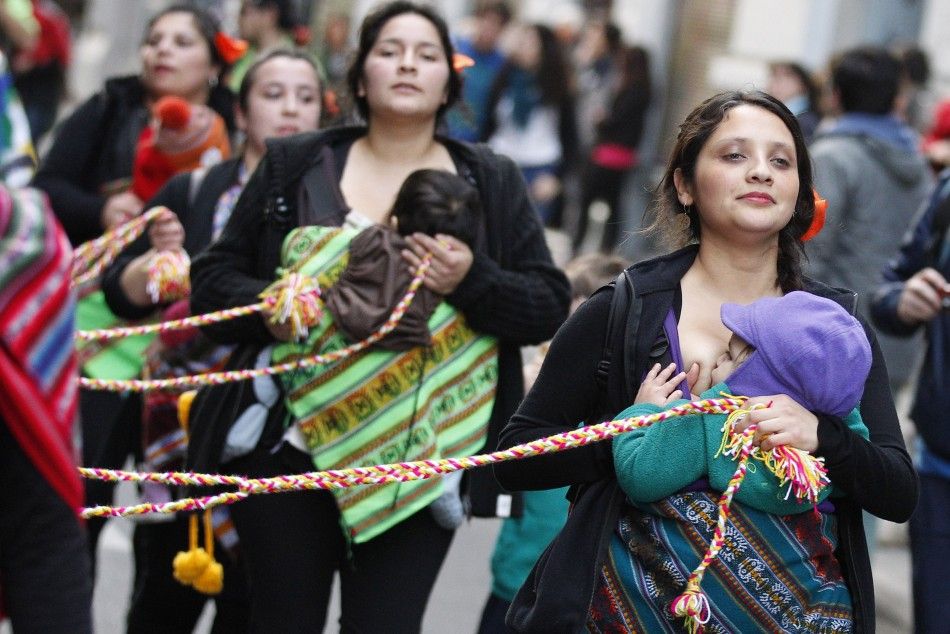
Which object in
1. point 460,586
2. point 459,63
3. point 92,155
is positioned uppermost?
point 459,63

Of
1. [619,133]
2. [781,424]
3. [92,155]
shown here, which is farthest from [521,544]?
[619,133]

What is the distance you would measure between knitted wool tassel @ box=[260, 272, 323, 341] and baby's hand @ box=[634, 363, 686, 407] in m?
1.19

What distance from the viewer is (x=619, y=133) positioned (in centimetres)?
1354

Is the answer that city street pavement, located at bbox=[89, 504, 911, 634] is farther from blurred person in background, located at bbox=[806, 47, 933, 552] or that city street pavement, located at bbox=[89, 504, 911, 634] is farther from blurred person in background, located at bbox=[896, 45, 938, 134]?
blurred person in background, located at bbox=[896, 45, 938, 134]

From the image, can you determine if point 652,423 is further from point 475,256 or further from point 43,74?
point 43,74

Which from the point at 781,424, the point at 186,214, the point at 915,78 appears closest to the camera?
the point at 781,424

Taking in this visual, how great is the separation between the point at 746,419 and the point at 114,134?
3586 millimetres

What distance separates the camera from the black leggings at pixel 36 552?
2.68 metres

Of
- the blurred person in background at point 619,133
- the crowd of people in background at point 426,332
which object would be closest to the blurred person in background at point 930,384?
the crowd of people in background at point 426,332

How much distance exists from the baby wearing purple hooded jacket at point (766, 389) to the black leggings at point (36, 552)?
1.05 meters

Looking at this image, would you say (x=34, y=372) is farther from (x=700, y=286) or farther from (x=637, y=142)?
(x=637, y=142)

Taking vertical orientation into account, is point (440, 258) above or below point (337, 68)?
above

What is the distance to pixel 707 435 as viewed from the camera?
316cm

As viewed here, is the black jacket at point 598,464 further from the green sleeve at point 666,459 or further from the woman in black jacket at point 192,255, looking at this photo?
the woman in black jacket at point 192,255
